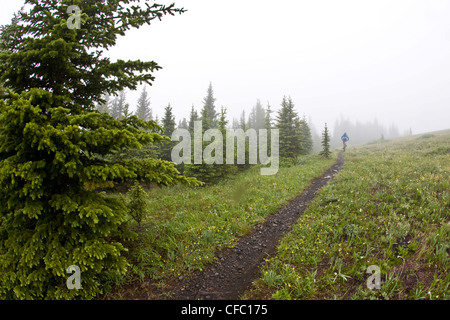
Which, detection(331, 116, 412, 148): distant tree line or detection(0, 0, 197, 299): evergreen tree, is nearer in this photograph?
detection(0, 0, 197, 299): evergreen tree

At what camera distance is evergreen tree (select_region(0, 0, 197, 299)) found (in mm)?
4281

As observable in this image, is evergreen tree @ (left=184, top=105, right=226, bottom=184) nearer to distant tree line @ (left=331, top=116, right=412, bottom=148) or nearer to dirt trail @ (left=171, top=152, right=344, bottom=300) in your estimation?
dirt trail @ (left=171, top=152, right=344, bottom=300)

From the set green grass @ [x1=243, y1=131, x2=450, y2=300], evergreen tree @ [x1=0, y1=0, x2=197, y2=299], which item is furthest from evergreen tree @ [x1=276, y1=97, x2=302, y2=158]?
evergreen tree @ [x1=0, y1=0, x2=197, y2=299]

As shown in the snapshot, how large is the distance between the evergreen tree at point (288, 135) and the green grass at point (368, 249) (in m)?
16.9

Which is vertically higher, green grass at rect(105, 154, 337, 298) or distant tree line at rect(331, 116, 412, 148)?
distant tree line at rect(331, 116, 412, 148)

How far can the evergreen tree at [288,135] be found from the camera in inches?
1070

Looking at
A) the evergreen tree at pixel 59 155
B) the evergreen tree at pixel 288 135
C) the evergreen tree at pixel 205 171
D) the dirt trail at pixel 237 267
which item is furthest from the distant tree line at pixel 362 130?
the evergreen tree at pixel 59 155

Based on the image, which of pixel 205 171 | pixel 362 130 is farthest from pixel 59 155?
pixel 362 130

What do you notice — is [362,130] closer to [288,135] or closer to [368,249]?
[288,135]

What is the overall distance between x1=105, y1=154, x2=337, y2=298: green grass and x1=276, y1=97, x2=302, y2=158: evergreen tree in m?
11.2

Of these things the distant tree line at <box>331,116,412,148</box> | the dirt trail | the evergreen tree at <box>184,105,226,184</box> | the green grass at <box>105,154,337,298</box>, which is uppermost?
the distant tree line at <box>331,116,412,148</box>

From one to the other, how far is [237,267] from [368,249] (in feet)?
14.2

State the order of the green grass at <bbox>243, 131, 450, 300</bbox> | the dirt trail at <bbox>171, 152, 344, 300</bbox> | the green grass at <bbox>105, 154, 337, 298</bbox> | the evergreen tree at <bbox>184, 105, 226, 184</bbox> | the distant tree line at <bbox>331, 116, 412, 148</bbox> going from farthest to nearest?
the distant tree line at <bbox>331, 116, 412, 148</bbox>, the evergreen tree at <bbox>184, 105, 226, 184</bbox>, the green grass at <bbox>105, 154, 337, 298</bbox>, the dirt trail at <bbox>171, 152, 344, 300</bbox>, the green grass at <bbox>243, 131, 450, 300</bbox>

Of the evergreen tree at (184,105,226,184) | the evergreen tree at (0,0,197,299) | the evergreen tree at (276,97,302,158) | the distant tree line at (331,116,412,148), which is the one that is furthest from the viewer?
the distant tree line at (331,116,412,148)
